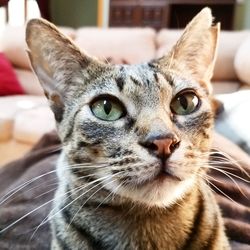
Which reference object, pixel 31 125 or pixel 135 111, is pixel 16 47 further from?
pixel 135 111

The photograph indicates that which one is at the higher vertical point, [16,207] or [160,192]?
[160,192]

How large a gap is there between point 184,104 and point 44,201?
600 millimetres

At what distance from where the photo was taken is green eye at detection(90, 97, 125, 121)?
0.82 metres

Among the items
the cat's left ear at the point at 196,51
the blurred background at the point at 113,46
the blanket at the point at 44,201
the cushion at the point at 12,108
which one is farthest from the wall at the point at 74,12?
the cat's left ear at the point at 196,51

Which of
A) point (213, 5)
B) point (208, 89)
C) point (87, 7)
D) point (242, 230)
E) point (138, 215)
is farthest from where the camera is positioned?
point (87, 7)

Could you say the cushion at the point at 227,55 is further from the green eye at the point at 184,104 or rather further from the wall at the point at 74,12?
the wall at the point at 74,12

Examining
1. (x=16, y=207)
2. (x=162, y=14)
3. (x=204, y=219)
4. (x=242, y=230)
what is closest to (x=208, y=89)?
(x=204, y=219)

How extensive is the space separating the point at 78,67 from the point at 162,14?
3919 millimetres

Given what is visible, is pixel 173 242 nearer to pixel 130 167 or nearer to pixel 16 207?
pixel 130 167

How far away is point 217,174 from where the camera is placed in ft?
4.39

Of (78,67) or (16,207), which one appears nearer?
(78,67)

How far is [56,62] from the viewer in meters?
0.92

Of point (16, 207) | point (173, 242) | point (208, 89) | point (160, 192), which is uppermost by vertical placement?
point (208, 89)

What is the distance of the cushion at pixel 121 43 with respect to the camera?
11.0 ft
